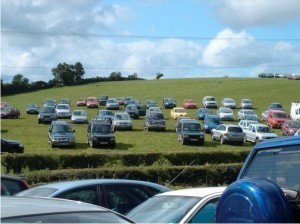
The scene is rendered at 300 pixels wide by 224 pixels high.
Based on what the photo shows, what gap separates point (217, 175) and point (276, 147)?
1998cm

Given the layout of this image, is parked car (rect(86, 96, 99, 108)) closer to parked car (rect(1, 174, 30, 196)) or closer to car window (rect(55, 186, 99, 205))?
parked car (rect(1, 174, 30, 196))

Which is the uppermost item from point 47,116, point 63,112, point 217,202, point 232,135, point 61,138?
point 217,202

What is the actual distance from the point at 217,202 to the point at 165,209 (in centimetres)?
88

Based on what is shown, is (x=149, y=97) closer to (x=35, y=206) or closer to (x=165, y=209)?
(x=165, y=209)

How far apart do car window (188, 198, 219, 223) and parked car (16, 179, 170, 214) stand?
244cm

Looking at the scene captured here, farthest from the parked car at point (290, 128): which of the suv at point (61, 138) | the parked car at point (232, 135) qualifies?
the suv at point (61, 138)

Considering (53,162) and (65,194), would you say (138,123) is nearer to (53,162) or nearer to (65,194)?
(53,162)

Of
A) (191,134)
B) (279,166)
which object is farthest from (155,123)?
(279,166)

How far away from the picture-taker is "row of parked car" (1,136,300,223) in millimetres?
4215

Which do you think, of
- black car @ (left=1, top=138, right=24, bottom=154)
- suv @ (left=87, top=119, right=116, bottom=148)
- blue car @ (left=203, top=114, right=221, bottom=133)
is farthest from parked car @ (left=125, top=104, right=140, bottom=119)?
black car @ (left=1, top=138, right=24, bottom=154)

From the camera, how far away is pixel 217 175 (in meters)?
25.7

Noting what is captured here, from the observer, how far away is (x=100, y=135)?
42094mm

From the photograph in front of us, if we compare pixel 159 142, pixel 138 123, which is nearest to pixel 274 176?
pixel 159 142

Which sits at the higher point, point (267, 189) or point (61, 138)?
point (267, 189)
